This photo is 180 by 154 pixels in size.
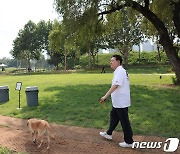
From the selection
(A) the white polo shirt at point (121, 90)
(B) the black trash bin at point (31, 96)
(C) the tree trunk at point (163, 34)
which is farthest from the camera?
(C) the tree trunk at point (163, 34)

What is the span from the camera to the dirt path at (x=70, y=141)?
648 cm

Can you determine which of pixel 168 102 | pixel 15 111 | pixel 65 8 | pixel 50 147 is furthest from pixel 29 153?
pixel 65 8

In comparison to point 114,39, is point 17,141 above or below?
below

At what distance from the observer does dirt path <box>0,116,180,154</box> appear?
255 inches

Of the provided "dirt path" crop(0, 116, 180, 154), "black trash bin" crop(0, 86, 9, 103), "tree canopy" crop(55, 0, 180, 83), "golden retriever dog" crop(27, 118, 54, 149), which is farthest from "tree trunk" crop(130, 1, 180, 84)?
"golden retriever dog" crop(27, 118, 54, 149)

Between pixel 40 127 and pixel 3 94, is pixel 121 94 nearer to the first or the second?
pixel 40 127

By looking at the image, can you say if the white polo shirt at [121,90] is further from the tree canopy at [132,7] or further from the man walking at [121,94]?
the tree canopy at [132,7]

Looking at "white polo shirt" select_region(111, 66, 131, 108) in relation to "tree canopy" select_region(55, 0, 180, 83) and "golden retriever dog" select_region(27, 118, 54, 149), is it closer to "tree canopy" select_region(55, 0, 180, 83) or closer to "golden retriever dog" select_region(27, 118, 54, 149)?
"golden retriever dog" select_region(27, 118, 54, 149)

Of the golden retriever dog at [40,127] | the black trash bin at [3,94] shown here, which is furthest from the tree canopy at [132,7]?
the golden retriever dog at [40,127]

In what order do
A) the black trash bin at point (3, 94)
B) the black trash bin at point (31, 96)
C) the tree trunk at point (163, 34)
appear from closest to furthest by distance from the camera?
the black trash bin at point (31, 96) < the black trash bin at point (3, 94) < the tree trunk at point (163, 34)

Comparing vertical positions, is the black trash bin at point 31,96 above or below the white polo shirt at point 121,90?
below

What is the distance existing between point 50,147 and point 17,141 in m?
0.96

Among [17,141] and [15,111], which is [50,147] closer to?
[17,141]

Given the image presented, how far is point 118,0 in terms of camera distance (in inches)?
656
